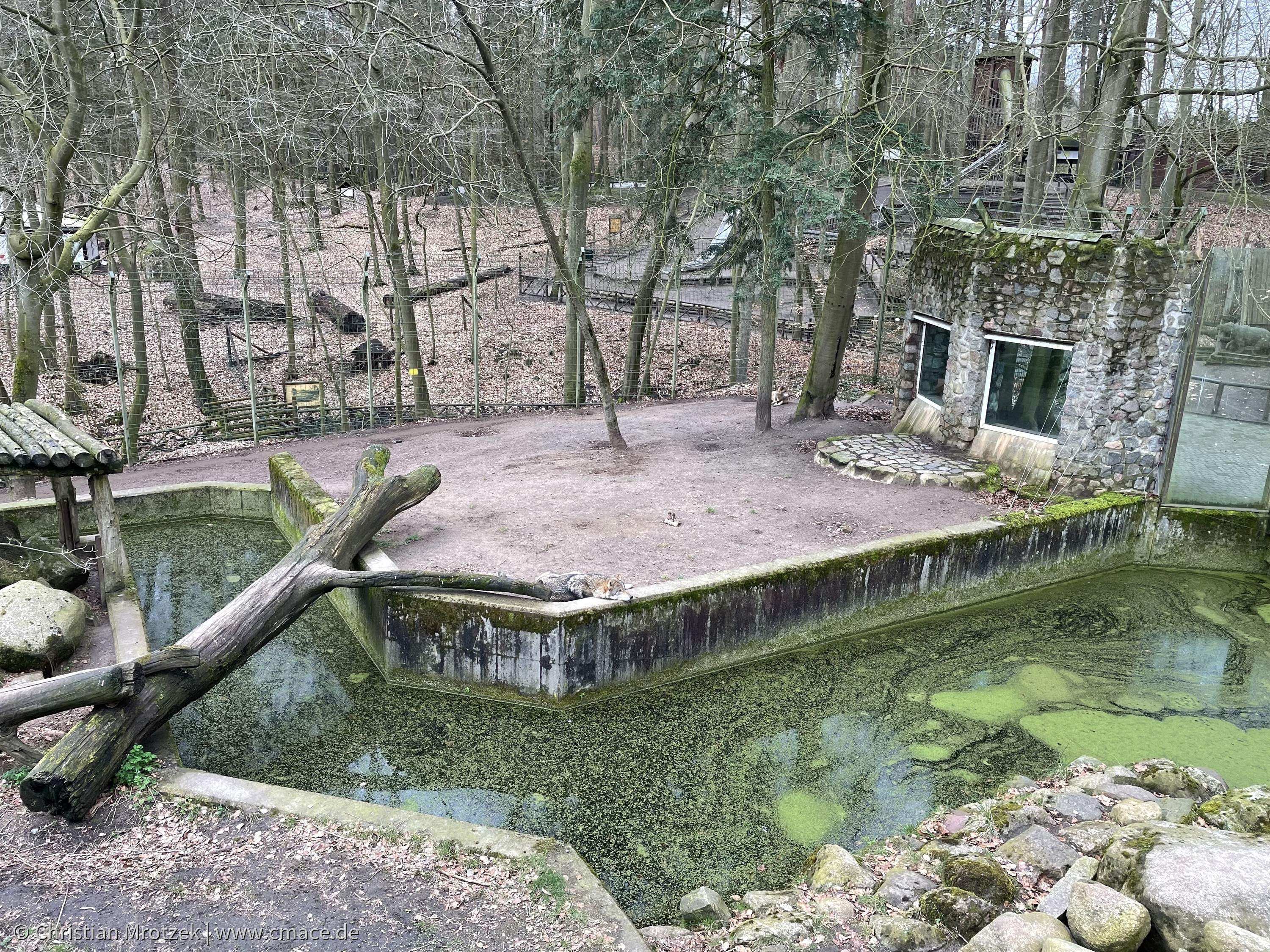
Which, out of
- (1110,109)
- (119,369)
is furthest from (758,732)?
(119,369)

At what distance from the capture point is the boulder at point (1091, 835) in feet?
18.2

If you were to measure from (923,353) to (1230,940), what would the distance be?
29.9 ft

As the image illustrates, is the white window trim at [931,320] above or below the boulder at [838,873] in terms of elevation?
above

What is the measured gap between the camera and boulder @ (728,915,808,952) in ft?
15.7

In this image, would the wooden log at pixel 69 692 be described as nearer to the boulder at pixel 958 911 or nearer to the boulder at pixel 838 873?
the boulder at pixel 838 873

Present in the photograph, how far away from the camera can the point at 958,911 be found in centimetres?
488

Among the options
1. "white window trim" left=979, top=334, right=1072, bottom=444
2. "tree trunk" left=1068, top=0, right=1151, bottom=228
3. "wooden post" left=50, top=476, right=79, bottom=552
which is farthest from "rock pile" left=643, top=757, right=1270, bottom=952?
"tree trunk" left=1068, top=0, right=1151, bottom=228

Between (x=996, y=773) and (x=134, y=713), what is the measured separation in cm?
585

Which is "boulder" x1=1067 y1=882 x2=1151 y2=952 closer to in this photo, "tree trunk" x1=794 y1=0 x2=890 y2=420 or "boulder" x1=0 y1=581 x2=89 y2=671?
"boulder" x1=0 y1=581 x2=89 y2=671

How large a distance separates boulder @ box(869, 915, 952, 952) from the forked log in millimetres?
3595

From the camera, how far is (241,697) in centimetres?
754

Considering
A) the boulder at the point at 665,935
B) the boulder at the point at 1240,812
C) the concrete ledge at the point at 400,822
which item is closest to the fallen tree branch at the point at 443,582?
the concrete ledge at the point at 400,822

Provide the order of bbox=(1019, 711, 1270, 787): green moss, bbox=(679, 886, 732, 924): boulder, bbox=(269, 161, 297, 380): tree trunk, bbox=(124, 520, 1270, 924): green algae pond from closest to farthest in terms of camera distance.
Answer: bbox=(679, 886, 732, 924): boulder
bbox=(124, 520, 1270, 924): green algae pond
bbox=(1019, 711, 1270, 787): green moss
bbox=(269, 161, 297, 380): tree trunk

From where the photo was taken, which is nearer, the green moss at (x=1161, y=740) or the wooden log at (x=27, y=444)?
the wooden log at (x=27, y=444)
